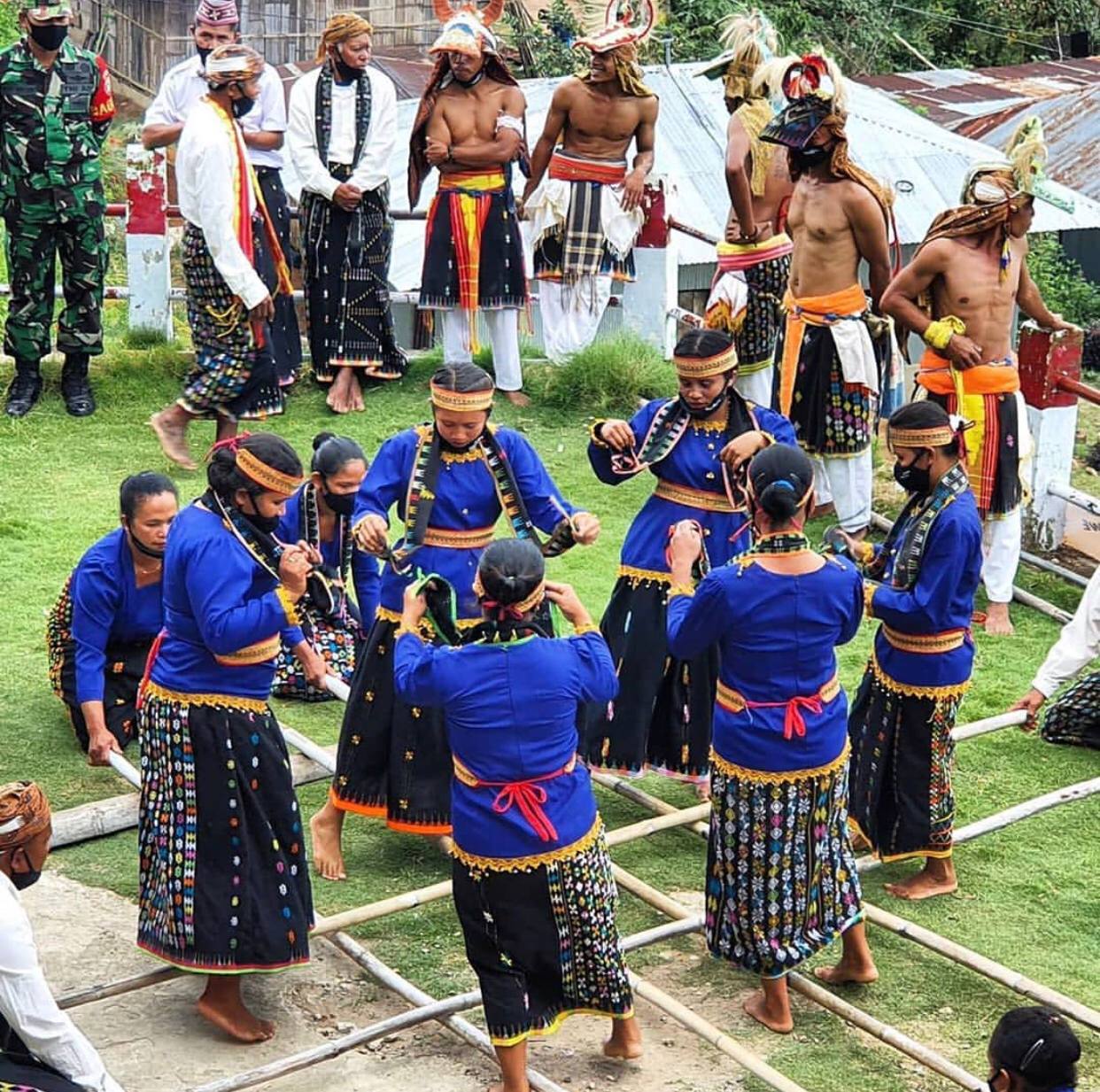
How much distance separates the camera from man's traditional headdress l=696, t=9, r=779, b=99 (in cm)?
890

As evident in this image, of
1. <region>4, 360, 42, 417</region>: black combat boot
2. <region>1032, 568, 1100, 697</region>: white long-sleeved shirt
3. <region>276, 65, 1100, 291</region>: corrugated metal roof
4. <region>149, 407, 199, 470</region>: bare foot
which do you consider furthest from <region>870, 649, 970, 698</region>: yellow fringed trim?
<region>276, 65, 1100, 291</region>: corrugated metal roof

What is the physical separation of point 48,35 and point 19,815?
19.7 ft

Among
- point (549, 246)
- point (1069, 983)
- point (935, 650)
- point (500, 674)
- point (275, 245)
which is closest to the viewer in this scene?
point (500, 674)

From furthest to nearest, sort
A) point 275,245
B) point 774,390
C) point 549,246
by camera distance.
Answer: point 549,246 < point 275,245 < point 774,390

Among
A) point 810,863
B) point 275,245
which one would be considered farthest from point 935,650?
point 275,245

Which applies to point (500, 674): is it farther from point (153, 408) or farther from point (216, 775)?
point (153, 408)

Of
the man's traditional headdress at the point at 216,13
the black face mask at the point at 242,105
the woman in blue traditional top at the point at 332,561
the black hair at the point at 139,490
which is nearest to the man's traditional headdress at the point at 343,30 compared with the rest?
the man's traditional headdress at the point at 216,13

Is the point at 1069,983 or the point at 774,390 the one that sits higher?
the point at 774,390

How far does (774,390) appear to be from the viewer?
27.9ft

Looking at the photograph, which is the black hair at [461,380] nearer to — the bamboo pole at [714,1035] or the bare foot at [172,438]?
the bamboo pole at [714,1035]

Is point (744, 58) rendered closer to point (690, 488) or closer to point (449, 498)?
point (690, 488)

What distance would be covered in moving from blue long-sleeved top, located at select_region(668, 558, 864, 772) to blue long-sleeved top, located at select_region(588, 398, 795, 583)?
3.66 ft

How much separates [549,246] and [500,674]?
5708mm

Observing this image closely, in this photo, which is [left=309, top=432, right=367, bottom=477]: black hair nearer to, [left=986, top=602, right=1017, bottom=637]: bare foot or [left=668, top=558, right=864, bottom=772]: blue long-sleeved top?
[left=668, top=558, right=864, bottom=772]: blue long-sleeved top
